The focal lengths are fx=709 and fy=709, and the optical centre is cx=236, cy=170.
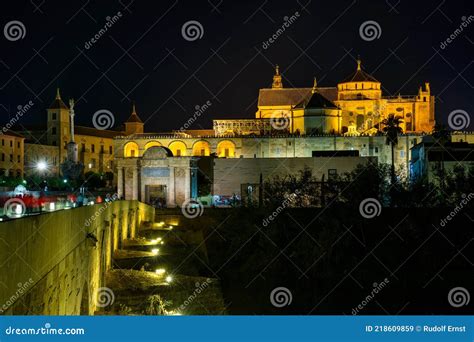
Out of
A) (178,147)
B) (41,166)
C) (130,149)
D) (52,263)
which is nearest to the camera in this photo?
(52,263)

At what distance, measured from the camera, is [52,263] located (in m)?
9.92

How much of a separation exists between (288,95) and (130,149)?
20403mm

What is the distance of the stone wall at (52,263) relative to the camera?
25.5ft

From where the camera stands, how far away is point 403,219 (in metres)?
37.8

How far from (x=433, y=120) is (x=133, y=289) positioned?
68397 mm

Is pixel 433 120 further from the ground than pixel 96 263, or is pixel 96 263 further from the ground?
pixel 433 120

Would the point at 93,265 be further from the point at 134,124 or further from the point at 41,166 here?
the point at 134,124

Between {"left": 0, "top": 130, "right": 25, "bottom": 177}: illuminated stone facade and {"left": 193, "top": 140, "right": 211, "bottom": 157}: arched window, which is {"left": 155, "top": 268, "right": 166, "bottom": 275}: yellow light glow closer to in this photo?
{"left": 0, "top": 130, "right": 25, "bottom": 177}: illuminated stone facade

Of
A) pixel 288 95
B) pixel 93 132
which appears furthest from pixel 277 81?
pixel 93 132

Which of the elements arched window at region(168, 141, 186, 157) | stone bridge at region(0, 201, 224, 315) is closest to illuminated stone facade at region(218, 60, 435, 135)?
arched window at region(168, 141, 186, 157)

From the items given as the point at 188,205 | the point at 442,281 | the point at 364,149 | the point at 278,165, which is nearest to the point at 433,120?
the point at 364,149

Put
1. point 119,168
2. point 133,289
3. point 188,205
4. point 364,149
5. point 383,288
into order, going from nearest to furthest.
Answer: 1. point 133,289
2. point 383,288
3. point 188,205
4. point 119,168
5. point 364,149

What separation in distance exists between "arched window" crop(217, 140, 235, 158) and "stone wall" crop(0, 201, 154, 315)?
176 feet

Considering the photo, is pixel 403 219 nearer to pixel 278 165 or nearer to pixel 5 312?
pixel 278 165
